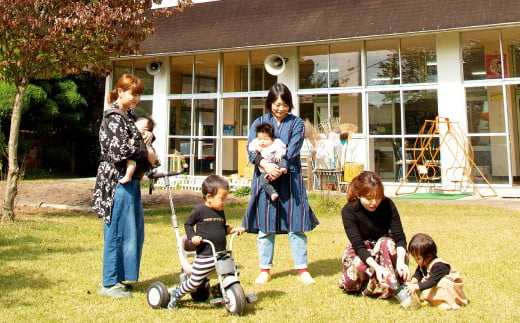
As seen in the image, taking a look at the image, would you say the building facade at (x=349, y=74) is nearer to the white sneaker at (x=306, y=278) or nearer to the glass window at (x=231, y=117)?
the glass window at (x=231, y=117)

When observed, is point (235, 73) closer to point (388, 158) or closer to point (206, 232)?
point (388, 158)

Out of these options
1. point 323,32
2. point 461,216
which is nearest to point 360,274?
point 461,216

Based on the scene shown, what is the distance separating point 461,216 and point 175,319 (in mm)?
6706

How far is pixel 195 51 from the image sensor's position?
1508 centimetres

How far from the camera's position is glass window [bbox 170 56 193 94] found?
16.5 meters

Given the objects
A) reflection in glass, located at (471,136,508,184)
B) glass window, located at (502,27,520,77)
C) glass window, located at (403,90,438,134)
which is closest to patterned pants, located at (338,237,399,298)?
reflection in glass, located at (471,136,508,184)

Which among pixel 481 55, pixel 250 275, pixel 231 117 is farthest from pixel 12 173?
pixel 481 55

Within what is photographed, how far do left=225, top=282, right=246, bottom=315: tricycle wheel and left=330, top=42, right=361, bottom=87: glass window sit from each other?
11.8 m

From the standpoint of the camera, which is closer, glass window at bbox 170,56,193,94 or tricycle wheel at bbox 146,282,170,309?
tricycle wheel at bbox 146,282,170,309

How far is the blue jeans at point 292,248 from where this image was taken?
→ 427 centimetres

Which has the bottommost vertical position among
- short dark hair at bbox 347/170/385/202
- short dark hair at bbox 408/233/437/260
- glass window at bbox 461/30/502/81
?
short dark hair at bbox 408/233/437/260

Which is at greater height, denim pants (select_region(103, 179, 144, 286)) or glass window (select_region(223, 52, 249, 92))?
glass window (select_region(223, 52, 249, 92))

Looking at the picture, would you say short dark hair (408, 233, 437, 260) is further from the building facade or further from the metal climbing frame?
the building facade

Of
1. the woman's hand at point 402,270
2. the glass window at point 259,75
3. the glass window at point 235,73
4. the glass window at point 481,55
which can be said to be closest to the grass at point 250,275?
the woman's hand at point 402,270
